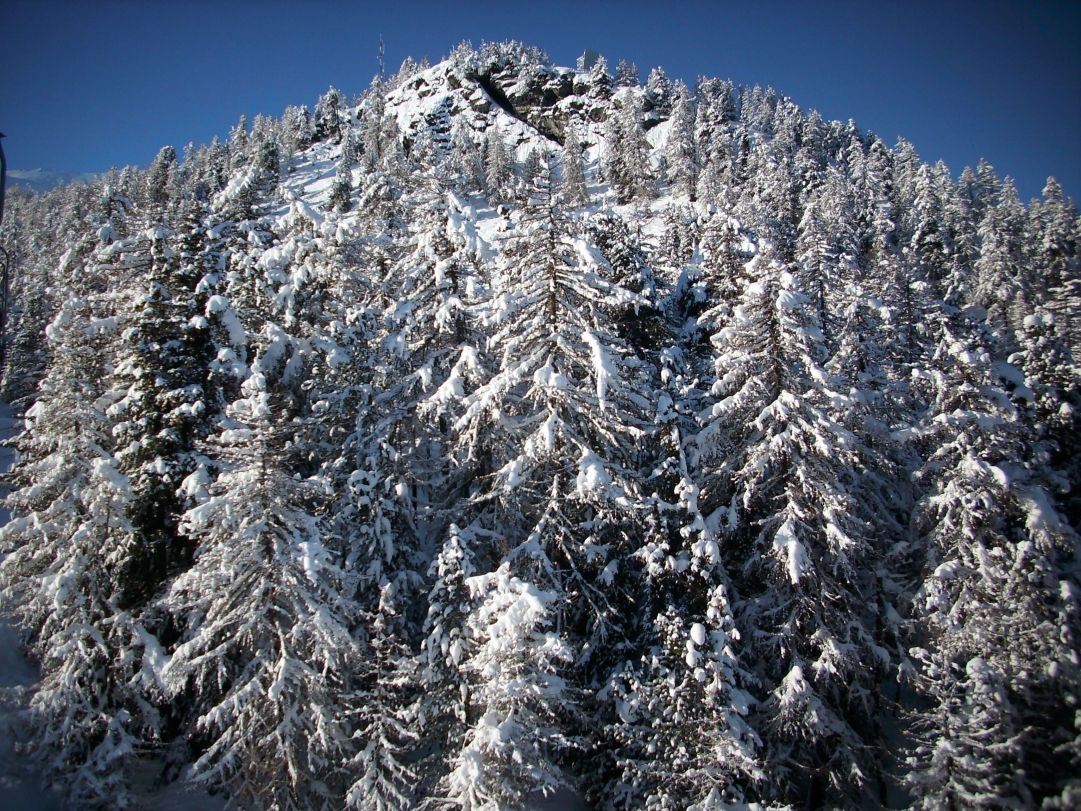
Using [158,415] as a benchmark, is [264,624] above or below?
below

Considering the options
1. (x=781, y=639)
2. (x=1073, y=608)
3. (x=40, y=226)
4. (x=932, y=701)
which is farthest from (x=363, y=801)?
(x=40, y=226)

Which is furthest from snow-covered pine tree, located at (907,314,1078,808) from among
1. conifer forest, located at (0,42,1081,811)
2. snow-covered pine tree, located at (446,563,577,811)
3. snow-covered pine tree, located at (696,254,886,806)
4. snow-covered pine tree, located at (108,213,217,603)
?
snow-covered pine tree, located at (108,213,217,603)

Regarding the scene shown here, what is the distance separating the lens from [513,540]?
1670 cm

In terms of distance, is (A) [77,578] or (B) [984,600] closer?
(B) [984,600]

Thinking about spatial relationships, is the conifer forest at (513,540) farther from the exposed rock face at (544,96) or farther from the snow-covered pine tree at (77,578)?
the exposed rock face at (544,96)

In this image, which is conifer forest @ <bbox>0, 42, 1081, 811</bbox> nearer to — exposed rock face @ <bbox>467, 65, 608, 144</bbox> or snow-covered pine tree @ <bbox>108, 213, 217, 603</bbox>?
snow-covered pine tree @ <bbox>108, 213, 217, 603</bbox>

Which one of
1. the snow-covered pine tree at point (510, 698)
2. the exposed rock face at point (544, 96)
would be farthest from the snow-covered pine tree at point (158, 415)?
the exposed rock face at point (544, 96)

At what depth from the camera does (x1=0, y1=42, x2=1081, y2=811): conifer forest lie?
43.8ft

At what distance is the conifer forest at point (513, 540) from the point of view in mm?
13359

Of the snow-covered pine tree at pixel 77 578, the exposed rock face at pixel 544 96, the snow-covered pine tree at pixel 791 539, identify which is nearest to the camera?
the snow-covered pine tree at pixel 77 578

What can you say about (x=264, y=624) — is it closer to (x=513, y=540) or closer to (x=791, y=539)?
(x=513, y=540)

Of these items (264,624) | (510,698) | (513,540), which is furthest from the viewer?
(513,540)

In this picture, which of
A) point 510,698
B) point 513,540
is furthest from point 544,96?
point 510,698

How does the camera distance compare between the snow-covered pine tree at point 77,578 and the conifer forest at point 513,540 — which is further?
the snow-covered pine tree at point 77,578
